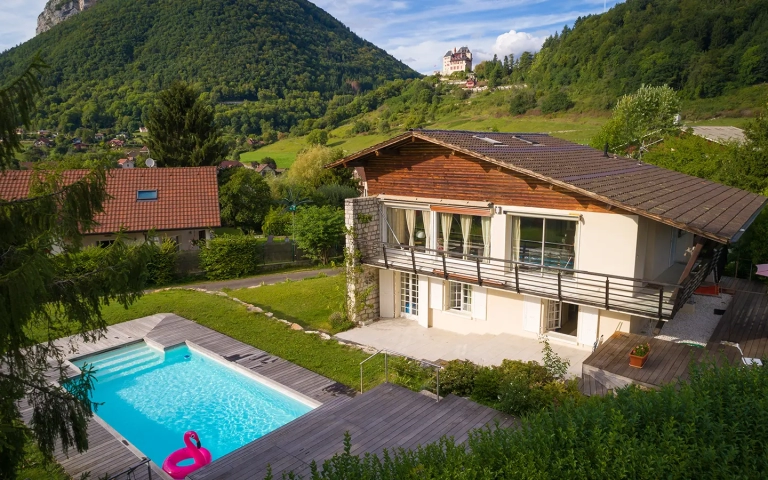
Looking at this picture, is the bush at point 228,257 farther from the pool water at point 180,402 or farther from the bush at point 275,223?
the pool water at point 180,402

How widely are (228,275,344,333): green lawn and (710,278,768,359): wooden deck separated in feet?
36.7

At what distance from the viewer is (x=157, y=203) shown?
27.3 metres

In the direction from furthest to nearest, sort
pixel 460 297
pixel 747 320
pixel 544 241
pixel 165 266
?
pixel 165 266 < pixel 460 297 < pixel 544 241 < pixel 747 320

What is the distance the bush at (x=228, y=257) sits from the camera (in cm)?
2542

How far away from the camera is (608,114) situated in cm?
6681

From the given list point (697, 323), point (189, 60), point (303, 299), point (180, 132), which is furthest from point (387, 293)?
point (189, 60)

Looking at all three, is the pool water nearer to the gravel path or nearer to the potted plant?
the potted plant

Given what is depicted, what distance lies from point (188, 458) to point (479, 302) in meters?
9.24

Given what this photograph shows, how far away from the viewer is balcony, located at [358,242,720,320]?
39.5 ft

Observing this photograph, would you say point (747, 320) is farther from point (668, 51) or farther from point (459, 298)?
point (668, 51)

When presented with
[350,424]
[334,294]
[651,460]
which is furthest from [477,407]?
[334,294]

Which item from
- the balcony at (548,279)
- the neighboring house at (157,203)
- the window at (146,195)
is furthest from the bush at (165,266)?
the balcony at (548,279)

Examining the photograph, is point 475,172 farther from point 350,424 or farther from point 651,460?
point 651,460

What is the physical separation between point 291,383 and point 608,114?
6597 cm
